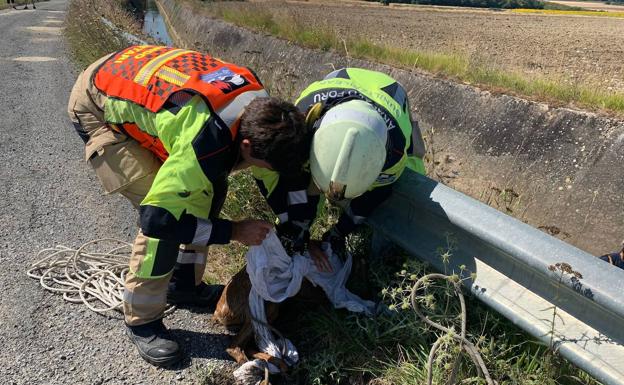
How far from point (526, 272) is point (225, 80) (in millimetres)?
1608

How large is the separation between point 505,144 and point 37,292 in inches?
177

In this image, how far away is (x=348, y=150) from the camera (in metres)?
2.10

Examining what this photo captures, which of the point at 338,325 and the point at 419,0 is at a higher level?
the point at 338,325

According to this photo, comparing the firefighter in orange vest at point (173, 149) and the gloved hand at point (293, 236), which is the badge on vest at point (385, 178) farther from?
the gloved hand at point (293, 236)

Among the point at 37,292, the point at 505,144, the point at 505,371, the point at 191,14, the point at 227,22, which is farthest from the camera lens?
the point at 191,14

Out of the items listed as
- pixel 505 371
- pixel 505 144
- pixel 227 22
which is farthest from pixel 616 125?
pixel 227 22

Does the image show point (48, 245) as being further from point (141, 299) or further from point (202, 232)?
point (202, 232)

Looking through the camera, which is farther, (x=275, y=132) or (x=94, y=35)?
(x=94, y=35)

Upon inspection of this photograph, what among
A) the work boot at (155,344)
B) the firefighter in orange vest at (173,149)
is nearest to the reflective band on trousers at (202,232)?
the firefighter in orange vest at (173,149)

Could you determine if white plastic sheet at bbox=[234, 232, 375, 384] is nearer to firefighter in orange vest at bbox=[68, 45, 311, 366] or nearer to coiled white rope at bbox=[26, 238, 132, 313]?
firefighter in orange vest at bbox=[68, 45, 311, 366]

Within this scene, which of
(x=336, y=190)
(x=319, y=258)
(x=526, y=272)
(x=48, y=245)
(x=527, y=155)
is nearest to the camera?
(x=526, y=272)

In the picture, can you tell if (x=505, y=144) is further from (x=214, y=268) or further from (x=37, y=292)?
(x=37, y=292)

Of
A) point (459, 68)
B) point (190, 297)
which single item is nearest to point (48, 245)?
point (190, 297)

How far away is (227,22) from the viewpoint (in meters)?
14.1
